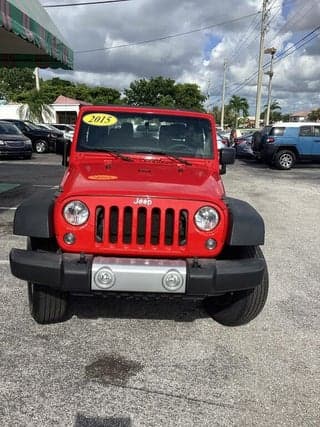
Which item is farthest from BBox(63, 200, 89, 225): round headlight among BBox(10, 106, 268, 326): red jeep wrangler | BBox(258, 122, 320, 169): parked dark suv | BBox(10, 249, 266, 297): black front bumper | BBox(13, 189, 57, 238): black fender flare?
BBox(258, 122, 320, 169): parked dark suv

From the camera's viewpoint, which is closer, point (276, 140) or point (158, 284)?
point (158, 284)

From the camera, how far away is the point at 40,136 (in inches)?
899

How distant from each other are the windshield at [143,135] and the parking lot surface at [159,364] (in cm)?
146

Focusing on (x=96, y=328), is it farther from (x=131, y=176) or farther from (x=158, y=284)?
(x=131, y=176)

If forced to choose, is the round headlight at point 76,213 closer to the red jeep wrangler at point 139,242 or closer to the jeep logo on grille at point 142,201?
the red jeep wrangler at point 139,242

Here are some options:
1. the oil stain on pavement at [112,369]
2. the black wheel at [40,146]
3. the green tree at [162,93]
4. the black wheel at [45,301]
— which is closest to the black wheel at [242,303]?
the oil stain on pavement at [112,369]

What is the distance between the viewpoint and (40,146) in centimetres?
2284

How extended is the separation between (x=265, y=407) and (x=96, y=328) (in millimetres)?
1554

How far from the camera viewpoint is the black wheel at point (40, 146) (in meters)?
22.8

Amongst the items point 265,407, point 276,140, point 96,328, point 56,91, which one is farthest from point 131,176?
point 56,91

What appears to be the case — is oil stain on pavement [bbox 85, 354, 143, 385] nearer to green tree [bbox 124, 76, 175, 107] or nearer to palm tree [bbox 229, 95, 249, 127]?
green tree [bbox 124, 76, 175, 107]

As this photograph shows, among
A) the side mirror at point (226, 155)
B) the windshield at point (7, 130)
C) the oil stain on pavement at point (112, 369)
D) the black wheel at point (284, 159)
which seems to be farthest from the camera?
the windshield at point (7, 130)

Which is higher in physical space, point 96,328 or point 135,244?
point 135,244

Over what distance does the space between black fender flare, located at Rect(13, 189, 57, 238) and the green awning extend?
4.50 meters
